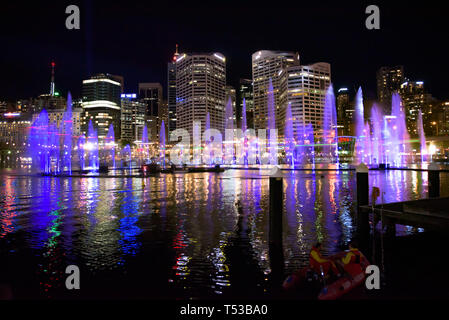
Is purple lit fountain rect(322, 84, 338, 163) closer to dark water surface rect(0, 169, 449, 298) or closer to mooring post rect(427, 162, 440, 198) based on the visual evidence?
mooring post rect(427, 162, 440, 198)

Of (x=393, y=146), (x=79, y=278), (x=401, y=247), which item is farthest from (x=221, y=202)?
(x=393, y=146)

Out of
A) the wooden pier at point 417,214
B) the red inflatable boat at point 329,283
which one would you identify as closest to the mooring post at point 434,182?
the wooden pier at point 417,214

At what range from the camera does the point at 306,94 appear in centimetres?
18512

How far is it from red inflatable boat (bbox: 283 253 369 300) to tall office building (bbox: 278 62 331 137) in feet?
595

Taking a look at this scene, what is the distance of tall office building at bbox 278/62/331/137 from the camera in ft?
600

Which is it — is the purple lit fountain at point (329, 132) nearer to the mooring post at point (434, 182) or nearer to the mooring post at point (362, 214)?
the mooring post at point (434, 182)

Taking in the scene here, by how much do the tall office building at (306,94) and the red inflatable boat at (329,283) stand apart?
18132 centimetres

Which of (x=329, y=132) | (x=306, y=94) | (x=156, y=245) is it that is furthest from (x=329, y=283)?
(x=306, y=94)

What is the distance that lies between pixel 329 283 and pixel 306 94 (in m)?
188

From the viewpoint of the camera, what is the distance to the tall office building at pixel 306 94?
18300 cm

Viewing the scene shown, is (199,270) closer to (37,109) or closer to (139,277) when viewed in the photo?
(139,277)

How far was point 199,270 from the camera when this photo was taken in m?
8.03

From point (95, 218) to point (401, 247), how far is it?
1227 cm

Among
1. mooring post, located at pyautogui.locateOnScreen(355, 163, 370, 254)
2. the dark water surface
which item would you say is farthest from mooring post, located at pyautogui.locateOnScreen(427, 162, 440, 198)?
mooring post, located at pyautogui.locateOnScreen(355, 163, 370, 254)
